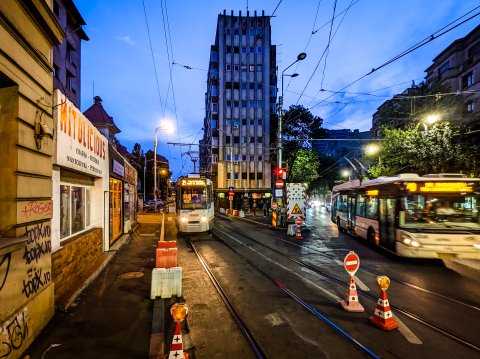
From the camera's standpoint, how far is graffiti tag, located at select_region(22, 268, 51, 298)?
4488 millimetres

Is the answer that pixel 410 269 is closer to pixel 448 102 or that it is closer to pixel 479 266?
→ pixel 479 266

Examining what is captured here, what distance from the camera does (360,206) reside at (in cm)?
1441

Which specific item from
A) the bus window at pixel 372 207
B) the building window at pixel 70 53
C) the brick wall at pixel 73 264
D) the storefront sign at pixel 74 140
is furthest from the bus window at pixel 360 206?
the building window at pixel 70 53

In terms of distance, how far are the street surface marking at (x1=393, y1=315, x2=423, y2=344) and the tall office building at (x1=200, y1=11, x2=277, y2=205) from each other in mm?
42170

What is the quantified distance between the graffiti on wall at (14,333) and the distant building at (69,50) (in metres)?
21.1

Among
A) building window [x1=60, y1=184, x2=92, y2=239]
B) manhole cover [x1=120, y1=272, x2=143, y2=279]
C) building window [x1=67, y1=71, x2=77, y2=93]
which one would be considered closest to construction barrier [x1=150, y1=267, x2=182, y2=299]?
manhole cover [x1=120, y1=272, x2=143, y2=279]

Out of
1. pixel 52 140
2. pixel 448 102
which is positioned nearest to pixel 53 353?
pixel 52 140

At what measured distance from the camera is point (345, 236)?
1691 cm

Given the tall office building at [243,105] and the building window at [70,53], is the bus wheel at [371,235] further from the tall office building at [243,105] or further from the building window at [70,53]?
the tall office building at [243,105]

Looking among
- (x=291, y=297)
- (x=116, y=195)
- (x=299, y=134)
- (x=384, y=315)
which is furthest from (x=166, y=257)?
(x=299, y=134)

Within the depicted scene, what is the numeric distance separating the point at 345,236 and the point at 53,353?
15.4 metres

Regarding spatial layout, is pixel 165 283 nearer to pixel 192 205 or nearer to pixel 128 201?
pixel 192 205

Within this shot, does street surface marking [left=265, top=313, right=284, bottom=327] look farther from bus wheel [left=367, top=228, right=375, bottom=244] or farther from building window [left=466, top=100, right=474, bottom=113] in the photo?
building window [left=466, top=100, right=474, bottom=113]

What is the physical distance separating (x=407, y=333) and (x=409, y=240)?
4898 mm
